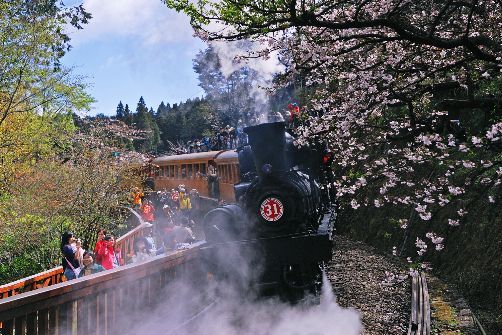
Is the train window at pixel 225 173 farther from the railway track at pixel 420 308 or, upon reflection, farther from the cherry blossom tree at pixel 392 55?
the railway track at pixel 420 308

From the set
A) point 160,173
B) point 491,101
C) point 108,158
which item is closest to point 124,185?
point 108,158

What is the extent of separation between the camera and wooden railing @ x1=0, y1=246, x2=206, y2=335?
4203mm

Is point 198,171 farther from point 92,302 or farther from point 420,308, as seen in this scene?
point 92,302

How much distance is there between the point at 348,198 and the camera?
21.8 m

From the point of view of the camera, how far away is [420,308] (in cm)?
899

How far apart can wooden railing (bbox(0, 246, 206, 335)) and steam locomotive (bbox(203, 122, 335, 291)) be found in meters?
1.27

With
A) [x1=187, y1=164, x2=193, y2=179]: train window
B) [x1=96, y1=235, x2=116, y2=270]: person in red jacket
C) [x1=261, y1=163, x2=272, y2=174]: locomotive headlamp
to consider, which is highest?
[x1=187, y1=164, x2=193, y2=179]: train window

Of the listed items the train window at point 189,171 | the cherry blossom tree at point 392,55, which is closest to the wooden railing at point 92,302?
the cherry blossom tree at point 392,55

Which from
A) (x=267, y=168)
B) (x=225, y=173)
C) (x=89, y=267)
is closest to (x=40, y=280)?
(x=89, y=267)

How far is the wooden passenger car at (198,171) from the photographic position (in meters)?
19.8

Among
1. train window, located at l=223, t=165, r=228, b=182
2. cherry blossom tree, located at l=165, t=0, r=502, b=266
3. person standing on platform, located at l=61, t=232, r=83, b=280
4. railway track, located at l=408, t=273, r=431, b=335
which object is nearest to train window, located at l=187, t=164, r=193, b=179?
train window, located at l=223, t=165, r=228, b=182

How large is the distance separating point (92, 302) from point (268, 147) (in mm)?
4243

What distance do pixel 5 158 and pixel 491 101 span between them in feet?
57.4

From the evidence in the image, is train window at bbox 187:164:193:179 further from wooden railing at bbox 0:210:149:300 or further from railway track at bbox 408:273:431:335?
railway track at bbox 408:273:431:335
